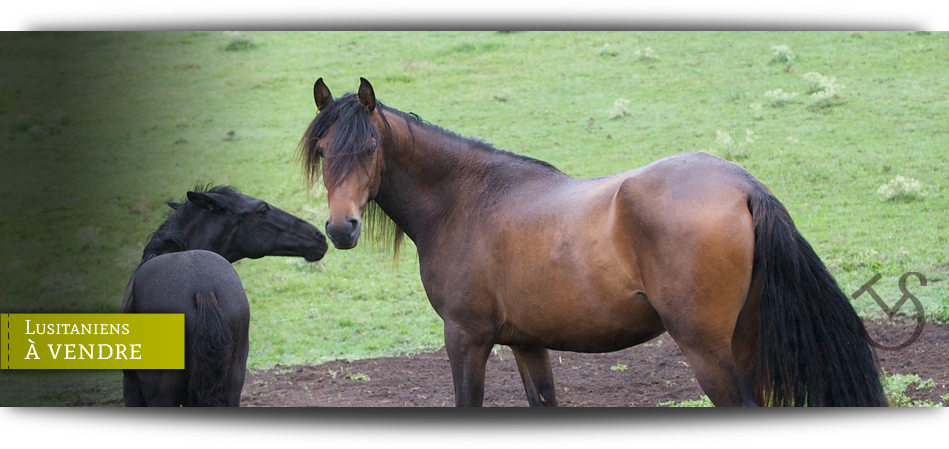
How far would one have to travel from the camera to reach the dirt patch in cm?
584

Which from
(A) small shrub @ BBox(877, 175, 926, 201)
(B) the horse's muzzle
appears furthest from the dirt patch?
(A) small shrub @ BBox(877, 175, 926, 201)

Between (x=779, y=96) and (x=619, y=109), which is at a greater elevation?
(x=779, y=96)

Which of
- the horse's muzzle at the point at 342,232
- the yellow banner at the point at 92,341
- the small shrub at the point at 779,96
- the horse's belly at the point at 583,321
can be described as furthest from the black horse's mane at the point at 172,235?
the small shrub at the point at 779,96

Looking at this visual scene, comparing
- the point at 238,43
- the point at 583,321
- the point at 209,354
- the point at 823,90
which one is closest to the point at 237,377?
the point at 209,354

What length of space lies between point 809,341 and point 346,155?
2538 mm

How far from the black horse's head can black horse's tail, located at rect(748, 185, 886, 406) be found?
3.38 meters

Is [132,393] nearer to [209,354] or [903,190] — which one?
[209,354]

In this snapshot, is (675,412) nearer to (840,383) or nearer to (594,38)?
(840,383)

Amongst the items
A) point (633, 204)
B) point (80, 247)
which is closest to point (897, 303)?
point (633, 204)

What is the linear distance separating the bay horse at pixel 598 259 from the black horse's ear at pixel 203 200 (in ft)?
3.92

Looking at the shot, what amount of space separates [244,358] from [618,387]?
3141 millimetres

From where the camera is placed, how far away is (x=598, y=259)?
365cm

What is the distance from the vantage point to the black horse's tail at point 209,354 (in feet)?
13.4

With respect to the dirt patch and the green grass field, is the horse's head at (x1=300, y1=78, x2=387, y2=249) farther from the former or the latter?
the green grass field
